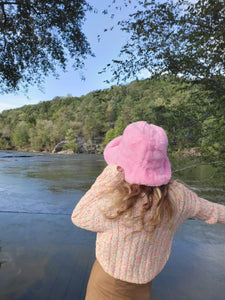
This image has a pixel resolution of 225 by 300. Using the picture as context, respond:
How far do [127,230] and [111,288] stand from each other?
27cm

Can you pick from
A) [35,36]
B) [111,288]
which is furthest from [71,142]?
[111,288]

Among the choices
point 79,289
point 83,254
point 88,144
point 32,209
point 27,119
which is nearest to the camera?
point 79,289

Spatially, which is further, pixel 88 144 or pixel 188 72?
pixel 88 144

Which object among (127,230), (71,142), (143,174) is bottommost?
(71,142)

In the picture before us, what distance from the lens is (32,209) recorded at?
454 cm

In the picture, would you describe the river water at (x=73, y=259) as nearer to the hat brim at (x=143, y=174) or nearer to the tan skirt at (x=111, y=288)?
the tan skirt at (x=111, y=288)

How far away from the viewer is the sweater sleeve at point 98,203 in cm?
86

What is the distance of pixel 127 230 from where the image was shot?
2.82 ft

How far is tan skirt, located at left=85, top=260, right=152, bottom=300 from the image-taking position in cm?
91

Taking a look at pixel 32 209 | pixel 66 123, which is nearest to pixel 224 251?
pixel 32 209

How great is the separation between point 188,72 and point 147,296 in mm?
2458

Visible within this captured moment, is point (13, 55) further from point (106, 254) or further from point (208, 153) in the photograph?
point (106, 254)

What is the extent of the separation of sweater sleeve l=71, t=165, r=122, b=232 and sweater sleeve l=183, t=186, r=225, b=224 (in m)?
0.30

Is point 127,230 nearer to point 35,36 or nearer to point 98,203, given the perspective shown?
A: point 98,203
